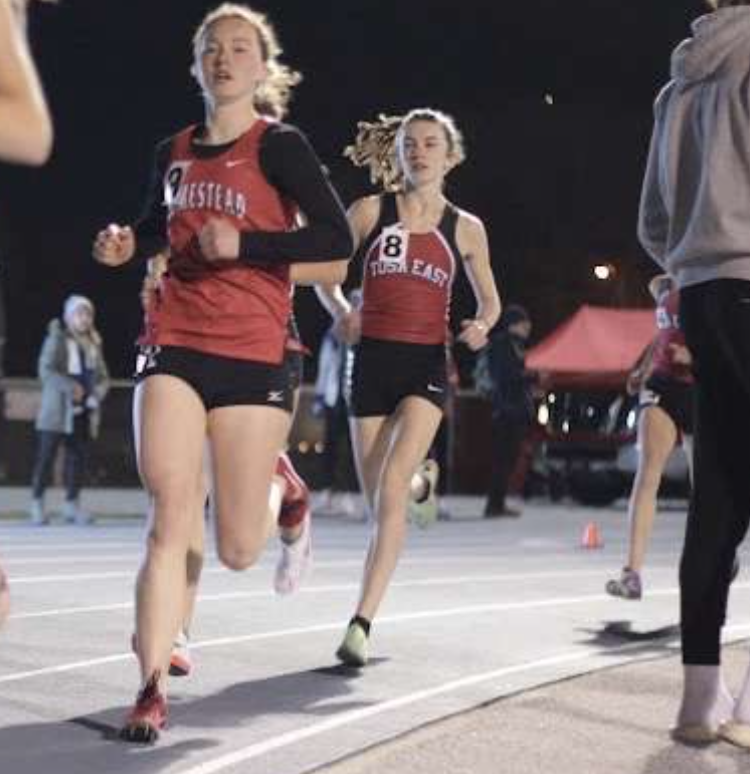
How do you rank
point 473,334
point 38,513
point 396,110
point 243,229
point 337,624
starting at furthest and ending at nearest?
point 396,110
point 38,513
point 337,624
point 473,334
point 243,229

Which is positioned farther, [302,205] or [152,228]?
[152,228]

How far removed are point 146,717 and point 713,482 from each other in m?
1.70

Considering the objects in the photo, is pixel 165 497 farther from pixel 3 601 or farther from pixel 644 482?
pixel 644 482

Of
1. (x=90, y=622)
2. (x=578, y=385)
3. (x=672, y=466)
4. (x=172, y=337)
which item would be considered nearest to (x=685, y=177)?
(x=172, y=337)

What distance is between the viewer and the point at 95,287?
2927cm

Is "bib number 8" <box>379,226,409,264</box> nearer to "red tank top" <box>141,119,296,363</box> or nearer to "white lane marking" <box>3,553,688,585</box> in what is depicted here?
"red tank top" <box>141,119,296,363</box>

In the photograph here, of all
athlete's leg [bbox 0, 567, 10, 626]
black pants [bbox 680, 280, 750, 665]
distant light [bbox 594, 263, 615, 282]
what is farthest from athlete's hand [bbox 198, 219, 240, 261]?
distant light [bbox 594, 263, 615, 282]

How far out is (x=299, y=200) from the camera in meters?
6.06

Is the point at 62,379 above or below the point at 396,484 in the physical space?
above

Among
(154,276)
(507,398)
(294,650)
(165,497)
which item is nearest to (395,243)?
(154,276)

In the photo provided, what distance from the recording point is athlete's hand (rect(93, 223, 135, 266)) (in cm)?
611

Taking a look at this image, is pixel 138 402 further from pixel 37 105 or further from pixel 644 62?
pixel 644 62

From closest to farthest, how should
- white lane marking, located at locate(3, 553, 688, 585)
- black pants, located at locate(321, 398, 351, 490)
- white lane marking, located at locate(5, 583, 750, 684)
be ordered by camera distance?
white lane marking, located at locate(5, 583, 750, 684), white lane marking, located at locate(3, 553, 688, 585), black pants, located at locate(321, 398, 351, 490)

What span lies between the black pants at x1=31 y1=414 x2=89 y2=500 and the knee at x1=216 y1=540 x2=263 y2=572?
10.2 metres
